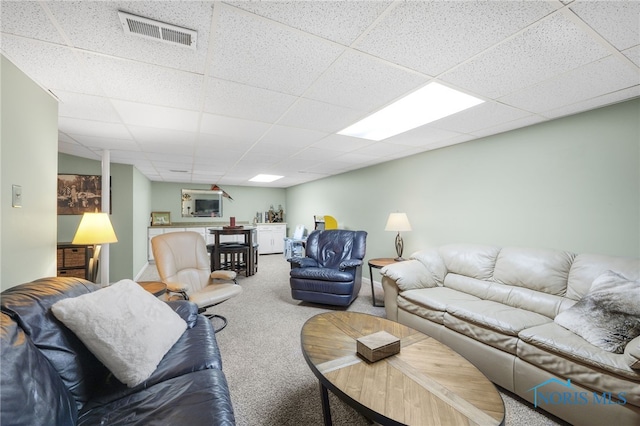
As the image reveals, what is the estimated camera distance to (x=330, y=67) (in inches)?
65.6

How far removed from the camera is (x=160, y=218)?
24.1ft

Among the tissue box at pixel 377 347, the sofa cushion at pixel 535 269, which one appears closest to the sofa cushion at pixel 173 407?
the tissue box at pixel 377 347

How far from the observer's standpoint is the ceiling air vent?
1239 mm

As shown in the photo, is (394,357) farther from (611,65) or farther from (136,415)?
Result: (611,65)

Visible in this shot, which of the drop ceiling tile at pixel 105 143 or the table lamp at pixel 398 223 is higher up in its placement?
the drop ceiling tile at pixel 105 143

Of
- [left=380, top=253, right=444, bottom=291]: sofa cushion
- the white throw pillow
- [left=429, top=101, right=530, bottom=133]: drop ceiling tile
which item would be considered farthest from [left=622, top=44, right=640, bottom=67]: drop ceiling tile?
the white throw pillow

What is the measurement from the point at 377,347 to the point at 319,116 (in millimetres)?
1970

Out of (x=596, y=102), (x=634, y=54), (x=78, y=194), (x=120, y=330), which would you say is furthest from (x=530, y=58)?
(x=78, y=194)

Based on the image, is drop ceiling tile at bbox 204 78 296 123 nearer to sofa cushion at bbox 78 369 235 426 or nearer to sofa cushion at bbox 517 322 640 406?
sofa cushion at bbox 78 369 235 426

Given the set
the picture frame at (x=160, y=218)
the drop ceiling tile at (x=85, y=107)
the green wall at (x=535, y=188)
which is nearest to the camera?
the drop ceiling tile at (x=85, y=107)

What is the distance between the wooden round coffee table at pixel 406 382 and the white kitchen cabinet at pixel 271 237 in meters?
6.31

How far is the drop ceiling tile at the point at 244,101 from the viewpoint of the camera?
1915mm

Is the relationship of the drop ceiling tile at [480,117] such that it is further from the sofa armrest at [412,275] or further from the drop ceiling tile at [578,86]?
the sofa armrest at [412,275]

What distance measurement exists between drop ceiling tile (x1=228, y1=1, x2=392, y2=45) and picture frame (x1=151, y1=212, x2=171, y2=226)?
7390mm
